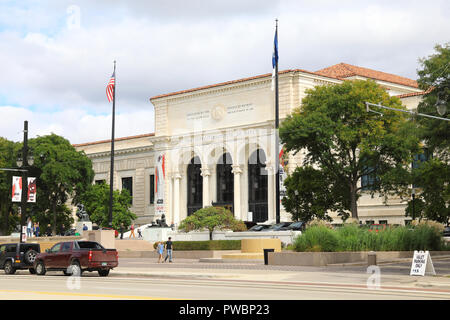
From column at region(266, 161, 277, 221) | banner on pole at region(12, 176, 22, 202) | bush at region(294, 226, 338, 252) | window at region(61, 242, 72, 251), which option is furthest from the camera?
column at region(266, 161, 277, 221)

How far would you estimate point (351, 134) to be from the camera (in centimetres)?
5072

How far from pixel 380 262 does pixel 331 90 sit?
20.7 meters

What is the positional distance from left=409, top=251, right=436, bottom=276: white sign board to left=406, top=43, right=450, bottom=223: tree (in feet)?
21.6

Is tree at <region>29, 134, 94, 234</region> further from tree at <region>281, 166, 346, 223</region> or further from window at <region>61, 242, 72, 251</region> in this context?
window at <region>61, 242, 72, 251</region>

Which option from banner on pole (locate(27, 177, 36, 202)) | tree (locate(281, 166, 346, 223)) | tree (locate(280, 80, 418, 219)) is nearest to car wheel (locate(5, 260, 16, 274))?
banner on pole (locate(27, 177, 36, 202))

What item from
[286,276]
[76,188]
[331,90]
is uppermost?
[331,90]

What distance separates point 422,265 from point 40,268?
1748 cm

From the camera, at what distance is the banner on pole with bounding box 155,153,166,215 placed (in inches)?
3460

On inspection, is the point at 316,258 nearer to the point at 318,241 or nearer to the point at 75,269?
the point at 318,241

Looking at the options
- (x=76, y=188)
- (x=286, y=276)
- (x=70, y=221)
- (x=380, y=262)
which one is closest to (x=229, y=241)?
(x=380, y=262)

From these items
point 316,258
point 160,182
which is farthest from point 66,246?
point 160,182

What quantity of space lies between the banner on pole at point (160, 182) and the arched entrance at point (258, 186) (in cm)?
1208
